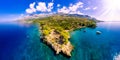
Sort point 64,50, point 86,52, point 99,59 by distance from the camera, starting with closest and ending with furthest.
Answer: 1. point 99,59
2. point 64,50
3. point 86,52

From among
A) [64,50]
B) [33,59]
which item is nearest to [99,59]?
[64,50]

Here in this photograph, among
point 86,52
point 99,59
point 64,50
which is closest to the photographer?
point 99,59

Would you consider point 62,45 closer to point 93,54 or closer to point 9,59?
point 93,54

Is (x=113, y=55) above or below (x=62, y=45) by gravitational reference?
below

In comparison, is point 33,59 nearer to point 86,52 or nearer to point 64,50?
point 64,50

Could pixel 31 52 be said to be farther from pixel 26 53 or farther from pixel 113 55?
pixel 113 55

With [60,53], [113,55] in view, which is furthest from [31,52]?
[113,55]

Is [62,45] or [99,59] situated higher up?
[62,45]

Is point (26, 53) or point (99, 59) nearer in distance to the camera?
point (99, 59)

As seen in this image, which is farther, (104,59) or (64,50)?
(64,50)
